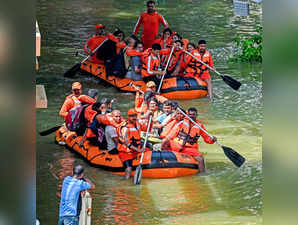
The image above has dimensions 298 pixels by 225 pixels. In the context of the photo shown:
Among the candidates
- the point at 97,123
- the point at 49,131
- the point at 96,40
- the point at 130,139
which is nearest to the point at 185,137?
the point at 130,139

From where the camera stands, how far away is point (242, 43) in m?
14.6

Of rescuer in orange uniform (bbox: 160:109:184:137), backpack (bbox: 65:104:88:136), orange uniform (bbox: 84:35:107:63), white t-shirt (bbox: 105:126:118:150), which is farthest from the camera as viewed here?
orange uniform (bbox: 84:35:107:63)

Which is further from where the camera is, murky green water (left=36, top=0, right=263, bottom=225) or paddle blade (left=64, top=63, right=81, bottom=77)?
paddle blade (left=64, top=63, right=81, bottom=77)

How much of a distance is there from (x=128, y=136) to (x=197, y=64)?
11.0 ft

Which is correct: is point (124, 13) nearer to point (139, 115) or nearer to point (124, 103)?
point (124, 103)

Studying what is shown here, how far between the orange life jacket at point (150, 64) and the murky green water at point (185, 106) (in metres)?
0.51

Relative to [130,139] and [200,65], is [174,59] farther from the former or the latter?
[130,139]

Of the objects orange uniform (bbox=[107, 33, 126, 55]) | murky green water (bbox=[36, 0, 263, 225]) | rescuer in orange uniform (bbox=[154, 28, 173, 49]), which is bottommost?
murky green water (bbox=[36, 0, 263, 225])

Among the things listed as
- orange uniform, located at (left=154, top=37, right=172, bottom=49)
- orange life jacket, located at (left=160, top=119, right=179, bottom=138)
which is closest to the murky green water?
Result: orange life jacket, located at (left=160, top=119, right=179, bottom=138)

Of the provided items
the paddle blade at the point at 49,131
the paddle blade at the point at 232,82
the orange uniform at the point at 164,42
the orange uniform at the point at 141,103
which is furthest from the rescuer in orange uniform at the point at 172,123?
the orange uniform at the point at 164,42

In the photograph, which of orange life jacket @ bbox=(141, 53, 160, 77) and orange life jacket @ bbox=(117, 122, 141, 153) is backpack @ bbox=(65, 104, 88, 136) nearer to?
orange life jacket @ bbox=(117, 122, 141, 153)

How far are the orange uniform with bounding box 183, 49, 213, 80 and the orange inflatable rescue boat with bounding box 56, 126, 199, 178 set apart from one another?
2.98 metres

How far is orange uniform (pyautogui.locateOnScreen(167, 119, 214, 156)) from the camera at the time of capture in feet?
28.0
